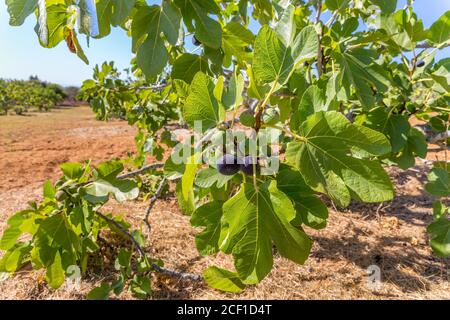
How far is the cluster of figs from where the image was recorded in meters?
0.77

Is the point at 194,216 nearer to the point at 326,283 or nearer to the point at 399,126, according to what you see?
the point at 399,126

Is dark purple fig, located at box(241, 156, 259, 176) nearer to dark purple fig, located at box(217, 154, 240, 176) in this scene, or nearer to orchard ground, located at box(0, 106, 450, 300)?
dark purple fig, located at box(217, 154, 240, 176)

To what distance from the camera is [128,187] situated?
1.20 m

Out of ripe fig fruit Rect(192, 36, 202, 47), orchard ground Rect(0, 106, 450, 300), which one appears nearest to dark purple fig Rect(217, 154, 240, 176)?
ripe fig fruit Rect(192, 36, 202, 47)

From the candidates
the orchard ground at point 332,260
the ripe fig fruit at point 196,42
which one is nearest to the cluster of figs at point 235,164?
the ripe fig fruit at point 196,42

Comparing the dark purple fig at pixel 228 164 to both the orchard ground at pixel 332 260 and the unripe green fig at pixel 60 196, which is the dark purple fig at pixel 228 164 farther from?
the orchard ground at pixel 332 260

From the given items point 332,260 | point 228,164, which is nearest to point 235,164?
point 228,164

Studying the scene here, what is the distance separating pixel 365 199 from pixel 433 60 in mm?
978

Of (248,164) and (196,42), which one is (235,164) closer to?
(248,164)

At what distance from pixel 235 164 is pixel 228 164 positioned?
0.7 inches

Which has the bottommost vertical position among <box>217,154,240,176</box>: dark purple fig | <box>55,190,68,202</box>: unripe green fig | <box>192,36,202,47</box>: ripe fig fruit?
<box>55,190,68,202</box>: unripe green fig

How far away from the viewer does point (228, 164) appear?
30.2 inches

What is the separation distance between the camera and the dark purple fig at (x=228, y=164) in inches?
30.1
